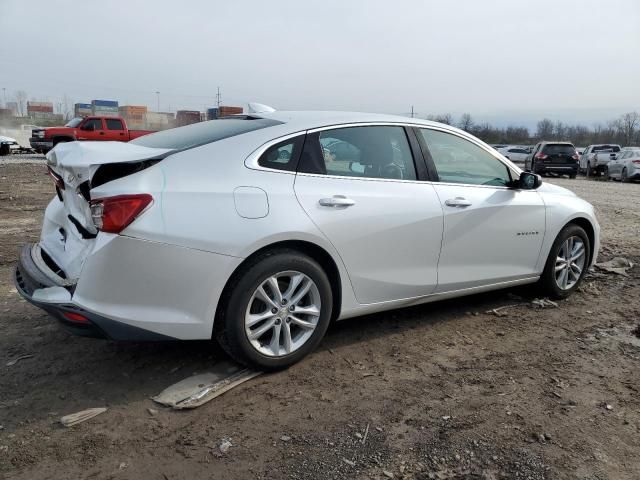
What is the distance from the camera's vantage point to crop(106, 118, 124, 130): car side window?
26484 mm

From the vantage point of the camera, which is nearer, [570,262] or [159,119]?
[570,262]

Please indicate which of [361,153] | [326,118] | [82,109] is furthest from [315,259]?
[82,109]

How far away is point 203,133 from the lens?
361cm

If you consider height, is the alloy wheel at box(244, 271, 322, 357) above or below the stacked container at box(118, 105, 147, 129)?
below

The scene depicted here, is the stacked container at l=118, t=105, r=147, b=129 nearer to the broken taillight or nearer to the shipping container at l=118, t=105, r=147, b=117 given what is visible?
the shipping container at l=118, t=105, r=147, b=117

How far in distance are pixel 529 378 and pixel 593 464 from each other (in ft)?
2.83

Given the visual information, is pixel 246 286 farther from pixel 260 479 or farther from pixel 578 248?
pixel 578 248

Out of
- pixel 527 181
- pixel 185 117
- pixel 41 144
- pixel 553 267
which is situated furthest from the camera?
pixel 185 117

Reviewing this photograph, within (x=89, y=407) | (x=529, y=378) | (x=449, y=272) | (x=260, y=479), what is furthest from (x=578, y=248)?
(x=89, y=407)

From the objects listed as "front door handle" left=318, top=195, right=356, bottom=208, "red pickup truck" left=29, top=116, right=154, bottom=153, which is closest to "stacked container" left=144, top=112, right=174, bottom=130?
"red pickup truck" left=29, top=116, right=154, bottom=153

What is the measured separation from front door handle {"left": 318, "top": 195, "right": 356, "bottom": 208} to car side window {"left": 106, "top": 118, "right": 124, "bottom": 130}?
2587 cm

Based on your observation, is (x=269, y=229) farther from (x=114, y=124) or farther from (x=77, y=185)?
(x=114, y=124)

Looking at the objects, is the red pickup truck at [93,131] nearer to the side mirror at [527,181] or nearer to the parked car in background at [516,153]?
the side mirror at [527,181]

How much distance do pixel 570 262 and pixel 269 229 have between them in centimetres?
319
